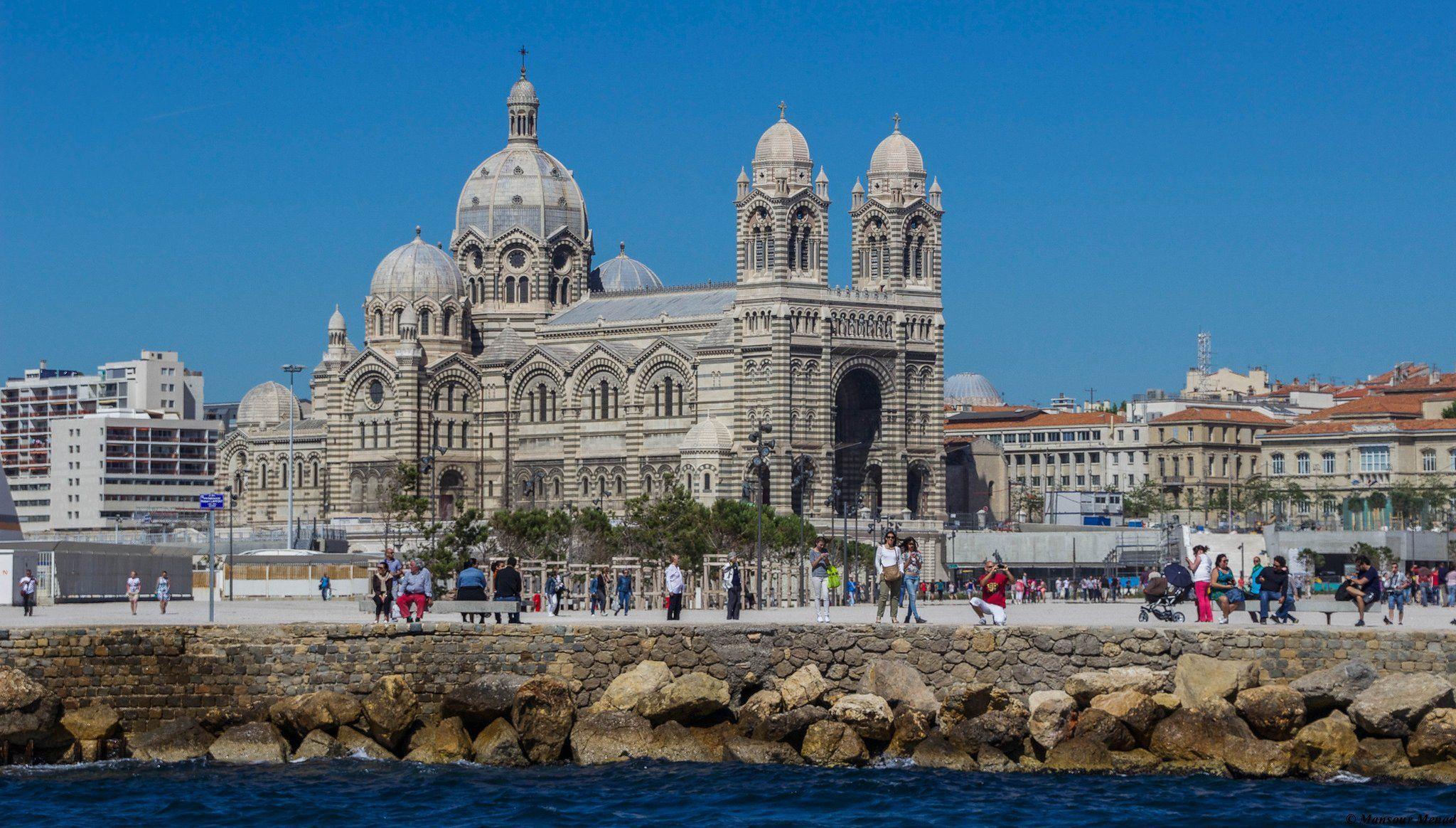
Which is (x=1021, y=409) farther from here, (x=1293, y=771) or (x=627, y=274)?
(x=1293, y=771)

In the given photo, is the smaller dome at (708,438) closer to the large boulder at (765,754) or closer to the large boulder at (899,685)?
the large boulder at (899,685)

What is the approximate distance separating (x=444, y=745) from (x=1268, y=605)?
12515mm

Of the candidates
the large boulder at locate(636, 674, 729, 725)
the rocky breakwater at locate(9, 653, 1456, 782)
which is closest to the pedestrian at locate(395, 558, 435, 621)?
the rocky breakwater at locate(9, 653, 1456, 782)

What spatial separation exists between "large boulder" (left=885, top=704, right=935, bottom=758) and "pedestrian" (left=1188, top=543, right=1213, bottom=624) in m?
5.29

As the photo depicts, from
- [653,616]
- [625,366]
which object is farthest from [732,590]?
[625,366]

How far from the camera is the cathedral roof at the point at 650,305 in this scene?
102562mm

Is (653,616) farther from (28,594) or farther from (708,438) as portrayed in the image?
(708,438)

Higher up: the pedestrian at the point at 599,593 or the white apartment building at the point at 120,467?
the white apartment building at the point at 120,467

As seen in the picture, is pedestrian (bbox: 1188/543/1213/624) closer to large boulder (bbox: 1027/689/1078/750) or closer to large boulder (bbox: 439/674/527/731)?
large boulder (bbox: 1027/689/1078/750)

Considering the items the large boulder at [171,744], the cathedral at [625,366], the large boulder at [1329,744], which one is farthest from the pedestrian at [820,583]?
the cathedral at [625,366]

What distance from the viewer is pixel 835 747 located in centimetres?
3516

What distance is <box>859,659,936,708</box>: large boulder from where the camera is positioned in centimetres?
3578

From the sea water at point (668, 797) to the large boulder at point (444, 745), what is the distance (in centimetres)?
28

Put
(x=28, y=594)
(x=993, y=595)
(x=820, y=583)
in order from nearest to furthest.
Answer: (x=993, y=595) → (x=820, y=583) → (x=28, y=594)
